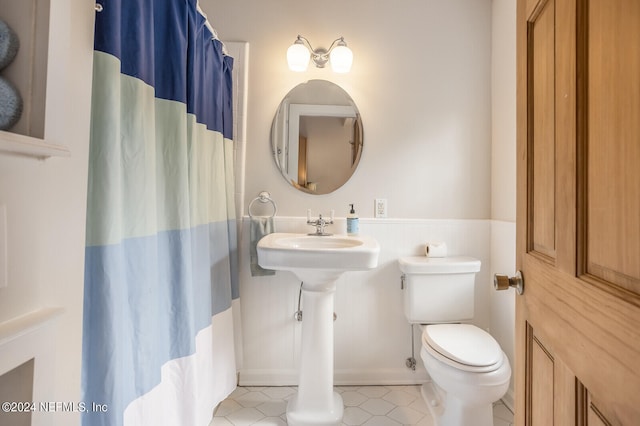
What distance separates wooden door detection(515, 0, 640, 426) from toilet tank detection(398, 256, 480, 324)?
0.90 metres

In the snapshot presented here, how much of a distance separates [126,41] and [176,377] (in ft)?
3.52

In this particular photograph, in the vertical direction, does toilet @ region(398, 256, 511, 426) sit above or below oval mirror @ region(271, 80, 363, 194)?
below

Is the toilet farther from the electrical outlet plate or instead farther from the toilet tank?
the electrical outlet plate

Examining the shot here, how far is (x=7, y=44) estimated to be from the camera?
1.61 feet

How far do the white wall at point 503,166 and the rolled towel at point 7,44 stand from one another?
1.85 metres

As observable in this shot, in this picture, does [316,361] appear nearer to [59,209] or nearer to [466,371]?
[466,371]

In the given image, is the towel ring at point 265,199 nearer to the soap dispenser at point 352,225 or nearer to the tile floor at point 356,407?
the soap dispenser at point 352,225

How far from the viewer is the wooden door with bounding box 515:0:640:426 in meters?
0.40

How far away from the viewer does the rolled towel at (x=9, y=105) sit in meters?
0.48

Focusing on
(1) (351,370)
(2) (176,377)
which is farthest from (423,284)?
(2) (176,377)

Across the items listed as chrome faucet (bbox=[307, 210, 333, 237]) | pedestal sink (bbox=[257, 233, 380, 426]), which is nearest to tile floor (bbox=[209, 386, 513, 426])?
pedestal sink (bbox=[257, 233, 380, 426])

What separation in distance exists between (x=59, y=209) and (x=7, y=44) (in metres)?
0.28

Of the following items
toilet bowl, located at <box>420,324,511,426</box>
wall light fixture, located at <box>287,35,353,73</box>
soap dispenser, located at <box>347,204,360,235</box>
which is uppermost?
wall light fixture, located at <box>287,35,353,73</box>

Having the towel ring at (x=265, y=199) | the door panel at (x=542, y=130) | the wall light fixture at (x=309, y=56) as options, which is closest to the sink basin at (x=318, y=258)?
the towel ring at (x=265, y=199)
